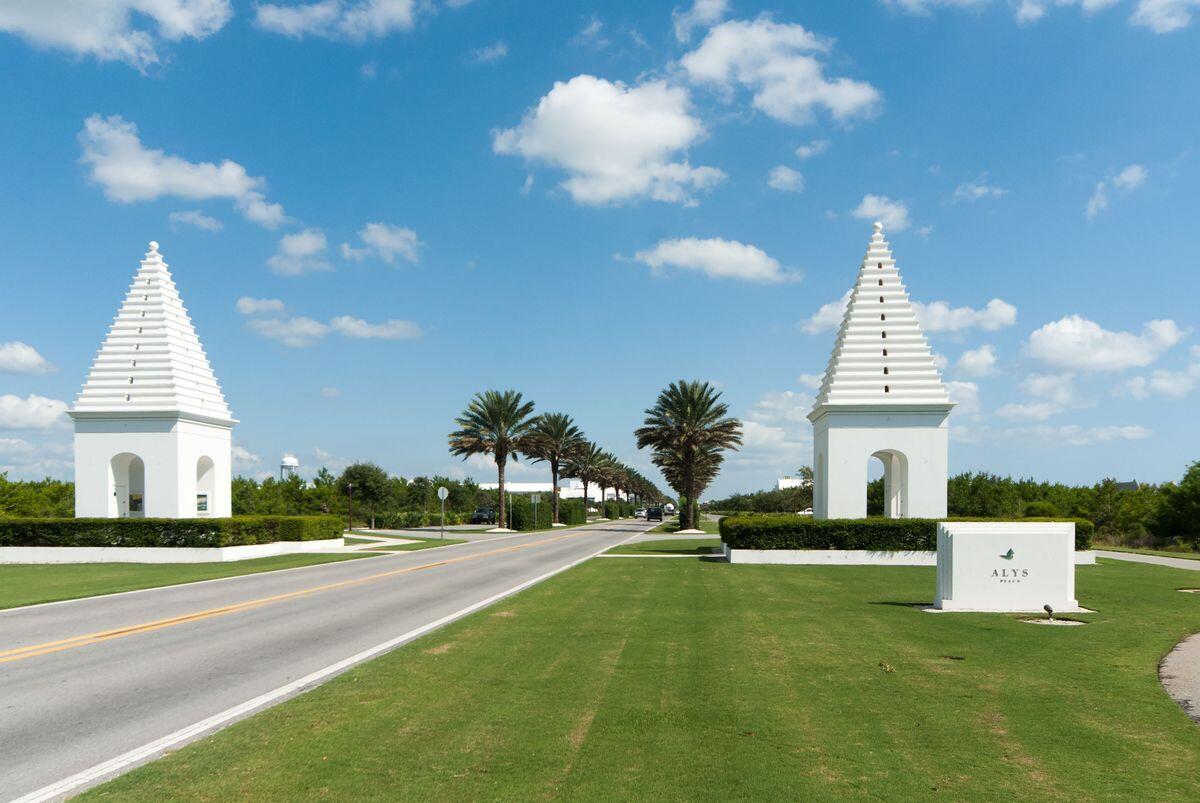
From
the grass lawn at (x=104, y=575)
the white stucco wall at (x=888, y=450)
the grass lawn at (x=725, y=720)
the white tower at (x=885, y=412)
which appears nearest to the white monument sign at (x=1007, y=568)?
the grass lawn at (x=725, y=720)

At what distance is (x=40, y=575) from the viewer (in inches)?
930

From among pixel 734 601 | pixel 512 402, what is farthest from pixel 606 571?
pixel 512 402

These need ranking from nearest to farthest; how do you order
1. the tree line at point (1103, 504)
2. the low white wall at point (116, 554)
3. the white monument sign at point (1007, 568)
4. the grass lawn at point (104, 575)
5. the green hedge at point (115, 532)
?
the white monument sign at point (1007, 568), the grass lawn at point (104, 575), the low white wall at point (116, 554), the green hedge at point (115, 532), the tree line at point (1103, 504)

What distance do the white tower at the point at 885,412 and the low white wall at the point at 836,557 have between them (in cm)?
298

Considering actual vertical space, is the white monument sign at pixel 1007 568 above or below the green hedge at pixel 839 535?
above

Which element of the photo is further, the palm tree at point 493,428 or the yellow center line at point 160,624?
the palm tree at point 493,428

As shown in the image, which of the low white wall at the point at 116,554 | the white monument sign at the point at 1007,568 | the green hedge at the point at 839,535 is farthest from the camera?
the low white wall at the point at 116,554

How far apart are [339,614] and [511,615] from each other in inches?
124

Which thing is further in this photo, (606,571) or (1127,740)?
(606,571)

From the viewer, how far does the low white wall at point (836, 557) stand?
84.8 feet

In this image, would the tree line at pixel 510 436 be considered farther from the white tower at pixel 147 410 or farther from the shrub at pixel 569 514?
the white tower at pixel 147 410

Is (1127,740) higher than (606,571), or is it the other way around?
(1127,740)

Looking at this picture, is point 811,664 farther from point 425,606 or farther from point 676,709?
point 425,606

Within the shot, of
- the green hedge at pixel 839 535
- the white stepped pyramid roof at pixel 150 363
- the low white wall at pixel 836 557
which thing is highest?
the white stepped pyramid roof at pixel 150 363
